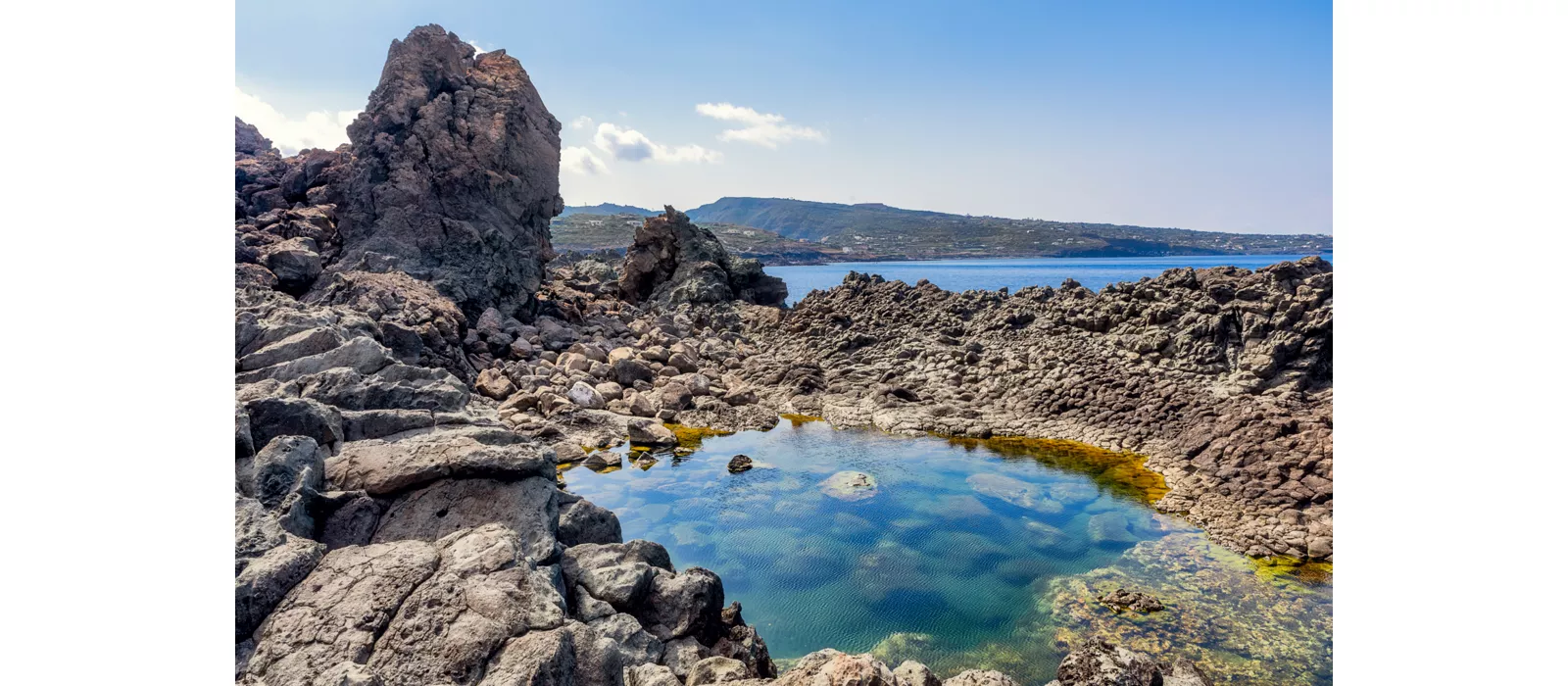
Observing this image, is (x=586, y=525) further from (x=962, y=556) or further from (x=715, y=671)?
(x=962, y=556)

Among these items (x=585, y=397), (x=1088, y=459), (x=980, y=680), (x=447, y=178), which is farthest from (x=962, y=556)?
(x=447, y=178)

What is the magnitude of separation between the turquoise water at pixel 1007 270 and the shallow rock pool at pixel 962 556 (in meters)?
57.0

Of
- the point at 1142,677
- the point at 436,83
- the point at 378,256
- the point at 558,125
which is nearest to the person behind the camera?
the point at 1142,677

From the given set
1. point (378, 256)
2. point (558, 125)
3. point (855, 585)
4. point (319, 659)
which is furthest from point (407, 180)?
point (319, 659)

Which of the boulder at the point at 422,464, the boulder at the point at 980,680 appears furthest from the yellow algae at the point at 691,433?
the boulder at the point at 980,680

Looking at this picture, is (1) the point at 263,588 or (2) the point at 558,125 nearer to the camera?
(1) the point at 263,588

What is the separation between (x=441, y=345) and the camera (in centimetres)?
2152

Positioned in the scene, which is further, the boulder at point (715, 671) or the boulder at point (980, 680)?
the boulder at point (715, 671)

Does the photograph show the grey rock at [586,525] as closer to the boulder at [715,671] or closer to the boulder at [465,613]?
the boulder at [465,613]

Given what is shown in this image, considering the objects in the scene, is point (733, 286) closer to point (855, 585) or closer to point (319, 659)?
point (855, 585)

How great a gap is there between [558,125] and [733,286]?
1221 centimetres

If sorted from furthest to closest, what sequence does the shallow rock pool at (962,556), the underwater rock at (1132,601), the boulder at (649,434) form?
the boulder at (649,434) < the underwater rock at (1132,601) < the shallow rock pool at (962,556)

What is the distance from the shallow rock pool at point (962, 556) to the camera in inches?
402

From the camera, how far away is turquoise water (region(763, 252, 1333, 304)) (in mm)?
79625
